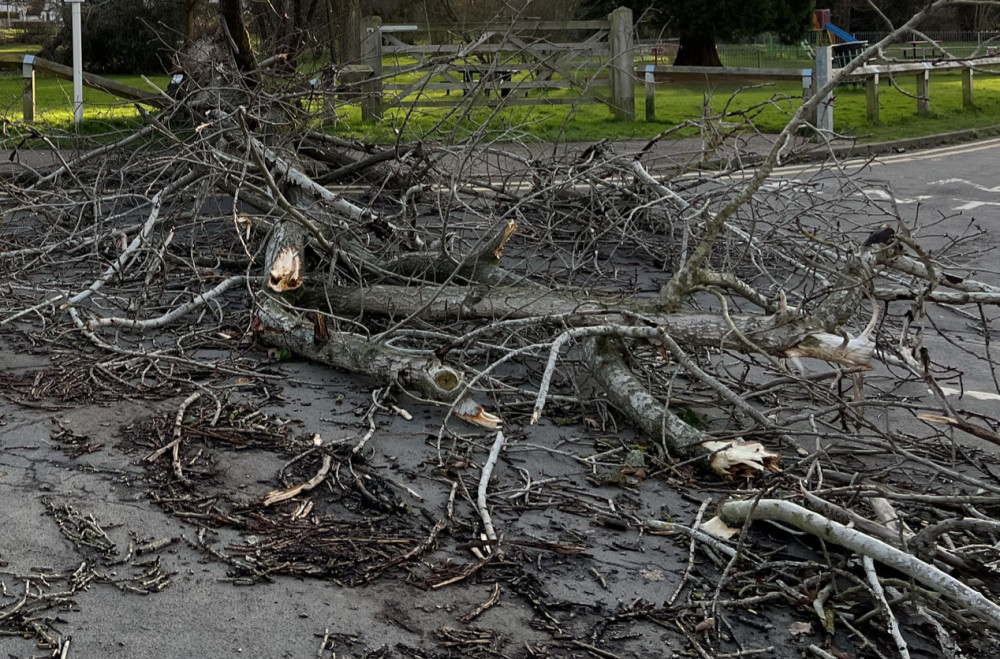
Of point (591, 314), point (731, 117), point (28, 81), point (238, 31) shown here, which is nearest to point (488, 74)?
point (591, 314)

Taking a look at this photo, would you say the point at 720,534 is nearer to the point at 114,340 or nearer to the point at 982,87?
the point at 114,340

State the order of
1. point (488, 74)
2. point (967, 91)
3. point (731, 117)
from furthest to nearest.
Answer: point (967, 91), point (731, 117), point (488, 74)

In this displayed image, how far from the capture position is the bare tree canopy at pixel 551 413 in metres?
3.70

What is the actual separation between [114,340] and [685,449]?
339cm

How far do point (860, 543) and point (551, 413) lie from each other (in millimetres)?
2081

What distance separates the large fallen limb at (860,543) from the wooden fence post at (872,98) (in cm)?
1516

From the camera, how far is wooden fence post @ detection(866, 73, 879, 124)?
17.9 metres

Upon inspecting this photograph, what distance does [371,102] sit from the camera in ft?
57.3

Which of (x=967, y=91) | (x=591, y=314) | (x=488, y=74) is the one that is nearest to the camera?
(x=591, y=314)

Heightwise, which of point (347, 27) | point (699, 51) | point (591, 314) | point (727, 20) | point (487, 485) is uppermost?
point (727, 20)

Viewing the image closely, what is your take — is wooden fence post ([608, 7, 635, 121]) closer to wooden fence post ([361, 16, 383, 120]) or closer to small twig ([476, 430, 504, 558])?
wooden fence post ([361, 16, 383, 120])

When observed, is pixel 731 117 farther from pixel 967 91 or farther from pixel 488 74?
pixel 967 91

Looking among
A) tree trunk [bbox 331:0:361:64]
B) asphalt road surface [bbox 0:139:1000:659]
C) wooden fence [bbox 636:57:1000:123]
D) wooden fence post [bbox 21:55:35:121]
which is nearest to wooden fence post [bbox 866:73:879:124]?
wooden fence [bbox 636:57:1000:123]

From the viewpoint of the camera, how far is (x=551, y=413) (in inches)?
217
